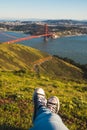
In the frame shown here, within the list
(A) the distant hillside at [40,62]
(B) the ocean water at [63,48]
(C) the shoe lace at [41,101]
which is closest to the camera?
(C) the shoe lace at [41,101]

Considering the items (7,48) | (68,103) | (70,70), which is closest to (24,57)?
(7,48)

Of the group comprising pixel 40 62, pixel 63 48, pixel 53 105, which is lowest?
pixel 63 48

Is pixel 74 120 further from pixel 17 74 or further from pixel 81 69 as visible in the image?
pixel 81 69

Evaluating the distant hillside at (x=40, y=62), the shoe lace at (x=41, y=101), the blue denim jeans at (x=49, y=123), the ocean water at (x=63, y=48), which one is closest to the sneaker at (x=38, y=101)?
the shoe lace at (x=41, y=101)

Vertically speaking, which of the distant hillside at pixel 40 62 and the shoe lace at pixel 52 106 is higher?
the shoe lace at pixel 52 106

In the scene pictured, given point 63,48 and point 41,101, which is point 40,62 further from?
point 41,101

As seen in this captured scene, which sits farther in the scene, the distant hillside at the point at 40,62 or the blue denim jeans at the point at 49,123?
the distant hillside at the point at 40,62

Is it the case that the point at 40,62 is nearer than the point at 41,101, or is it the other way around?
the point at 41,101

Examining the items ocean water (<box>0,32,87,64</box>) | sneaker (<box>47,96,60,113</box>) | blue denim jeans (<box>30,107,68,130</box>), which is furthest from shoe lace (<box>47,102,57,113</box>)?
ocean water (<box>0,32,87,64</box>)

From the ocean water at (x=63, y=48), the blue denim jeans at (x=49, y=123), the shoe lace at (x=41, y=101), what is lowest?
the ocean water at (x=63, y=48)

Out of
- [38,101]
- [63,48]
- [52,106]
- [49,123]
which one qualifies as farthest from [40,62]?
[49,123]

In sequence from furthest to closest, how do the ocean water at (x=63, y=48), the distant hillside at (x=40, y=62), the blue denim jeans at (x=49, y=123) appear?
the ocean water at (x=63, y=48) → the distant hillside at (x=40, y=62) → the blue denim jeans at (x=49, y=123)

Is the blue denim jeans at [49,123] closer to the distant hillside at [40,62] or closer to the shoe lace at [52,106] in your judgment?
the shoe lace at [52,106]
